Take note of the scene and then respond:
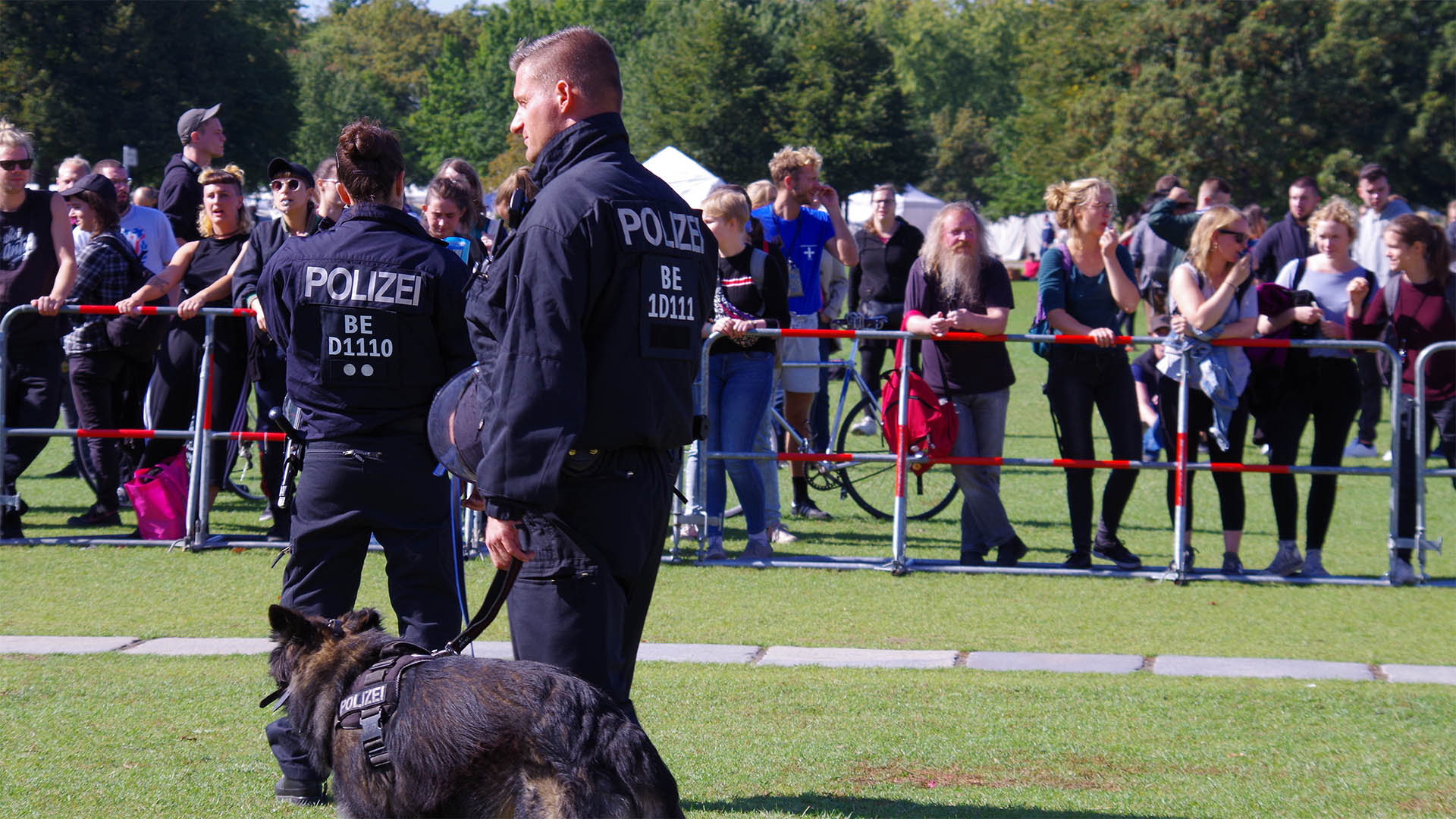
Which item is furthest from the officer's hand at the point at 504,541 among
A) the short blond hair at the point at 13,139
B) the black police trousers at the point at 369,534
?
the short blond hair at the point at 13,139

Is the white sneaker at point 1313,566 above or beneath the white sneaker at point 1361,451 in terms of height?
beneath

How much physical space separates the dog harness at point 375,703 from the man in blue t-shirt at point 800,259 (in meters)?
6.80

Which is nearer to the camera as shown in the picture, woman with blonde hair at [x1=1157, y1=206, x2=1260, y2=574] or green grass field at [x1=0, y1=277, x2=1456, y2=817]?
green grass field at [x1=0, y1=277, x2=1456, y2=817]

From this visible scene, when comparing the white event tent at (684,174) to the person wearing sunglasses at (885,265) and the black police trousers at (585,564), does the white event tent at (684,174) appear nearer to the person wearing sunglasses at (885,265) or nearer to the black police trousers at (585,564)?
the person wearing sunglasses at (885,265)

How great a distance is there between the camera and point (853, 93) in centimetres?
6856

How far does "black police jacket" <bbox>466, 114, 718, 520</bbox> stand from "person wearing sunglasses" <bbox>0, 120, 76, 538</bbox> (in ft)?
22.7

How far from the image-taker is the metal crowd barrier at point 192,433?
8930mm

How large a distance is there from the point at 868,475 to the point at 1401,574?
154 inches

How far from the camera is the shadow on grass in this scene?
4617 millimetres

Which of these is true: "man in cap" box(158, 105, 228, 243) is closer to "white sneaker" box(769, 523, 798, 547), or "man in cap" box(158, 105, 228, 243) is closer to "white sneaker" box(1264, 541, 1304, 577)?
"white sneaker" box(769, 523, 798, 547)

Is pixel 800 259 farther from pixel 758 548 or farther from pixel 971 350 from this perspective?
pixel 758 548

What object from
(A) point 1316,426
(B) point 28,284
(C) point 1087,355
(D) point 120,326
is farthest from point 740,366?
(B) point 28,284

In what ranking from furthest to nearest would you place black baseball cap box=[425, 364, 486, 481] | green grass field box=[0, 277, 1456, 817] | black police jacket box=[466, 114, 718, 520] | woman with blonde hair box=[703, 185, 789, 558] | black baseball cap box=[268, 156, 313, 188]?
woman with blonde hair box=[703, 185, 789, 558] < black baseball cap box=[268, 156, 313, 188] < green grass field box=[0, 277, 1456, 817] < black baseball cap box=[425, 364, 486, 481] < black police jacket box=[466, 114, 718, 520]

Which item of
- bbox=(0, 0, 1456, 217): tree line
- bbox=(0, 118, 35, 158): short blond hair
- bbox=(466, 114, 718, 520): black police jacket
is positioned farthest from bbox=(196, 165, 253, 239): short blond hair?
bbox=(0, 0, 1456, 217): tree line
